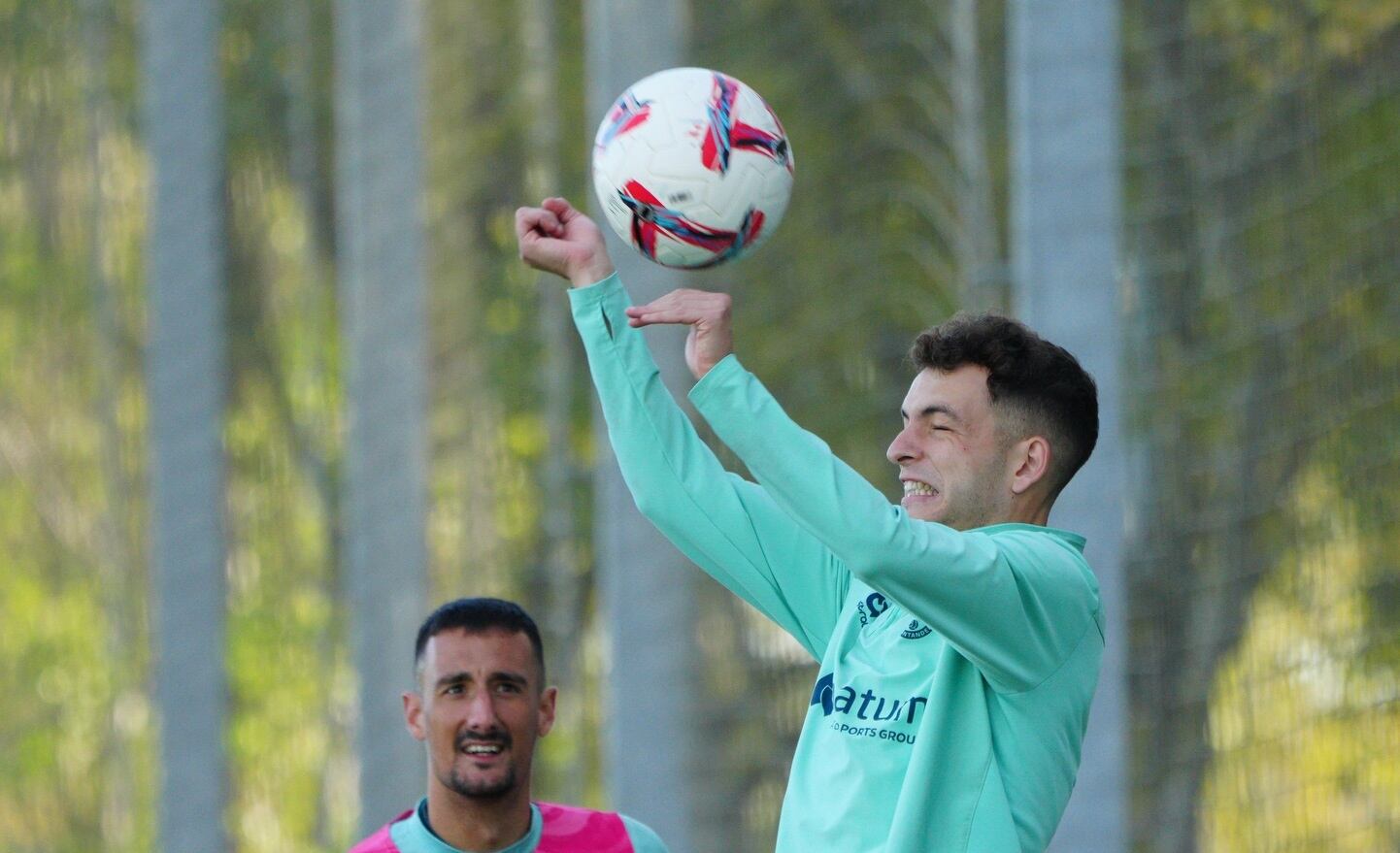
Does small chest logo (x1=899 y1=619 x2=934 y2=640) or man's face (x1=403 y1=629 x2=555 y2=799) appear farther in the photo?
man's face (x1=403 y1=629 x2=555 y2=799)

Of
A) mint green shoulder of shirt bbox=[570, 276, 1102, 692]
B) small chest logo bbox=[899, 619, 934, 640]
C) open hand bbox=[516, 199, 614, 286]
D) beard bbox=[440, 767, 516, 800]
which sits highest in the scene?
open hand bbox=[516, 199, 614, 286]

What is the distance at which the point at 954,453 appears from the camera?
3596 millimetres

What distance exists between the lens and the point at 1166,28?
19.6 ft

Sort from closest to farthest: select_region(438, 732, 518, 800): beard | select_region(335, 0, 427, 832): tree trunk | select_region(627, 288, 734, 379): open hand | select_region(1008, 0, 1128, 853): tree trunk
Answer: select_region(627, 288, 734, 379): open hand → select_region(438, 732, 518, 800): beard → select_region(1008, 0, 1128, 853): tree trunk → select_region(335, 0, 427, 832): tree trunk

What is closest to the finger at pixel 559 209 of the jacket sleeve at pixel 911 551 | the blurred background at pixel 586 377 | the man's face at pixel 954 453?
the jacket sleeve at pixel 911 551

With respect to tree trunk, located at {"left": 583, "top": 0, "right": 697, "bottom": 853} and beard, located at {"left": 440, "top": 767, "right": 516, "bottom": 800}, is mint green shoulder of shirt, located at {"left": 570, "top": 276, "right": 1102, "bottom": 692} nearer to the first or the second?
beard, located at {"left": 440, "top": 767, "right": 516, "bottom": 800}

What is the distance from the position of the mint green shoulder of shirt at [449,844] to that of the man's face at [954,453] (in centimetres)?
123

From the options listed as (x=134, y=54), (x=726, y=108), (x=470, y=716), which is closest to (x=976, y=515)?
(x=726, y=108)

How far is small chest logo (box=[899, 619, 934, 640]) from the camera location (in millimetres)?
3639

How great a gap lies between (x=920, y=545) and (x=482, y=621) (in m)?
1.53

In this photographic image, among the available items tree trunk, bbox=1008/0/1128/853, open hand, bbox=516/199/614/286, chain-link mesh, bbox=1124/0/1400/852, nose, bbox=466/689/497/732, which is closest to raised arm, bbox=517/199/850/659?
open hand, bbox=516/199/614/286

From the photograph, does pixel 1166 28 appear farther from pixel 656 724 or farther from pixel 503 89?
pixel 503 89

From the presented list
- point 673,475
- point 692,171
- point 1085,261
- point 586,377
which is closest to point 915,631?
point 673,475

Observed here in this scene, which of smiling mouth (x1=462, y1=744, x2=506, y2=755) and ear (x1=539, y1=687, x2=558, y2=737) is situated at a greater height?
Answer: ear (x1=539, y1=687, x2=558, y2=737)
